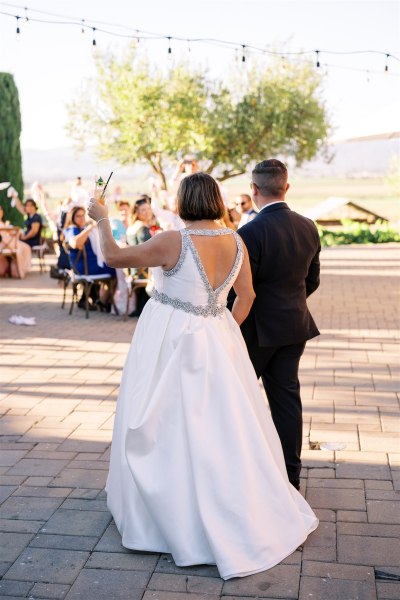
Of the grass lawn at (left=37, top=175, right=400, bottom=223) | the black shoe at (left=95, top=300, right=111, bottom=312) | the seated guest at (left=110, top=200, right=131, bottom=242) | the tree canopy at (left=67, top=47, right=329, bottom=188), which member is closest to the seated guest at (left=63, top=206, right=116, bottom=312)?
the black shoe at (left=95, top=300, right=111, bottom=312)

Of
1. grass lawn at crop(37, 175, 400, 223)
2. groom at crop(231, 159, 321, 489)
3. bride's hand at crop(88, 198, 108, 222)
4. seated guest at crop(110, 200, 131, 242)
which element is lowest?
grass lawn at crop(37, 175, 400, 223)

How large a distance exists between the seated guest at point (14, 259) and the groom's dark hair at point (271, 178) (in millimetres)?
11561

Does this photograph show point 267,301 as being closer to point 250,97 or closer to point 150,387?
point 150,387

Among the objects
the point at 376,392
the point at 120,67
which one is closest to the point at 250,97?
the point at 120,67

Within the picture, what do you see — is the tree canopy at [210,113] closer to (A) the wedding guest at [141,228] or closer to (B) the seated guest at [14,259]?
(B) the seated guest at [14,259]

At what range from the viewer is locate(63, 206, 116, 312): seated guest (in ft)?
35.7

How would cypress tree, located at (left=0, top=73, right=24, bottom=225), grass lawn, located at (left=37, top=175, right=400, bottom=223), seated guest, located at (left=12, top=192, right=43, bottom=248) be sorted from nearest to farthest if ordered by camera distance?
seated guest, located at (left=12, top=192, right=43, bottom=248)
cypress tree, located at (left=0, top=73, right=24, bottom=225)
grass lawn, located at (left=37, top=175, right=400, bottom=223)

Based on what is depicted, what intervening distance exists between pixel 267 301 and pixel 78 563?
5.06 ft

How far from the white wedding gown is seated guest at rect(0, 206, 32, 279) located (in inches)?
467

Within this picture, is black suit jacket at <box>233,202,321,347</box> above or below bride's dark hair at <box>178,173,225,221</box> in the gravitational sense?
below

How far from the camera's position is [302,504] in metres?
3.98

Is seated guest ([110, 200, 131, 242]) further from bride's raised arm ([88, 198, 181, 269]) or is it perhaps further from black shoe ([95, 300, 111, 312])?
bride's raised arm ([88, 198, 181, 269])

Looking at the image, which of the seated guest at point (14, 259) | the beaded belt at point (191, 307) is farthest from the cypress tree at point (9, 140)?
the beaded belt at point (191, 307)

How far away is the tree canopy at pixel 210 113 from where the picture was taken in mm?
31078
